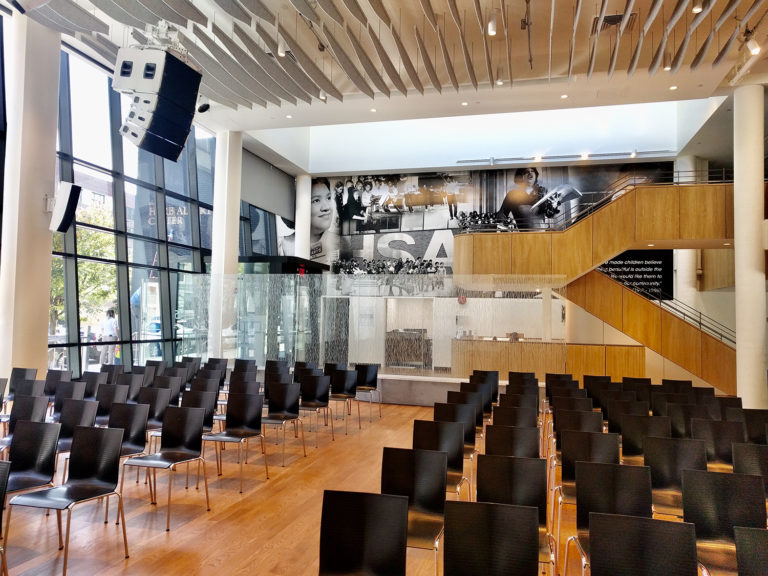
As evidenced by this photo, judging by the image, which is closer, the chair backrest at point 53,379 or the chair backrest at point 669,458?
the chair backrest at point 669,458

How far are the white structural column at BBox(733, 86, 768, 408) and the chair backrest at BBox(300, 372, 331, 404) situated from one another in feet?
26.6

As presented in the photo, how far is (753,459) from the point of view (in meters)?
4.22

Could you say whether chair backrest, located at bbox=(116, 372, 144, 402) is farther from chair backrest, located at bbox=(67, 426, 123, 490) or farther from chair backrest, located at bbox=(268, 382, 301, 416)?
chair backrest, located at bbox=(67, 426, 123, 490)

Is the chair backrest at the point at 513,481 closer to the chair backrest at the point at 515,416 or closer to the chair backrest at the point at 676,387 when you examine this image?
the chair backrest at the point at 515,416

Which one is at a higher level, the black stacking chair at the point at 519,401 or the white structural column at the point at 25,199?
the white structural column at the point at 25,199

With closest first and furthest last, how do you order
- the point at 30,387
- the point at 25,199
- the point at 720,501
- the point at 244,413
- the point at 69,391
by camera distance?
1. the point at 720,501
2. the point at 244,413
3. the point at 69,391
4. the point at 30,387
5. the point at 25,199

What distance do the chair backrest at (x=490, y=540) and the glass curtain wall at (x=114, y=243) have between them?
9.64m

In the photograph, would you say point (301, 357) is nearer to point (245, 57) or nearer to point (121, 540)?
point (245, 57)

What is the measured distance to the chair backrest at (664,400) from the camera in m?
6.68

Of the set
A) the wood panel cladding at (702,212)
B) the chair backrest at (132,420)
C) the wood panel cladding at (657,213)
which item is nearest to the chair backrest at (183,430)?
the chair backrest at (132,420)

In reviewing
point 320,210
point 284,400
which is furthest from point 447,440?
point 320,210

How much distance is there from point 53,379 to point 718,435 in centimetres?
777

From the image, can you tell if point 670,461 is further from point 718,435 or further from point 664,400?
point 664,400

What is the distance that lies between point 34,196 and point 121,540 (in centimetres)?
657
